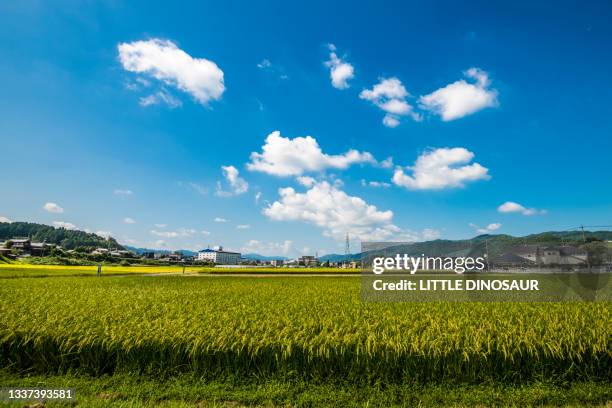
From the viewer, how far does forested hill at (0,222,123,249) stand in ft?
456

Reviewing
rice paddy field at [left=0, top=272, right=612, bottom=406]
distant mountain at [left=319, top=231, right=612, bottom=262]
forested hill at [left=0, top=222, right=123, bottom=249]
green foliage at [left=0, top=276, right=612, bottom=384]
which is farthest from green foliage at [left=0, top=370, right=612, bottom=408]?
forested hill at [left=0, top=222, right=123, bottom=249]

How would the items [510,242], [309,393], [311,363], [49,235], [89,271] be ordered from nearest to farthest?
[309,393]
[311,363]
[510,242]
[89,271]
[49,235]

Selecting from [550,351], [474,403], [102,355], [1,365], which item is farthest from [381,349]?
[1,365]

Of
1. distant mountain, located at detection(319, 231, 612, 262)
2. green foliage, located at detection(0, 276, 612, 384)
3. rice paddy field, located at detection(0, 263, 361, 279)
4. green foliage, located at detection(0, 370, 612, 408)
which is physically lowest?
rice paddy field, located at detection(0, 263, 361, 279)

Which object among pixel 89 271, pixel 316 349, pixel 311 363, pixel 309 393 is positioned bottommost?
pixel 89 271

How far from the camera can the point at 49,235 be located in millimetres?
154625

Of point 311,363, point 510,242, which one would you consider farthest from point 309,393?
point 510,242

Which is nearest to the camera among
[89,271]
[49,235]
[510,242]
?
[510,242]

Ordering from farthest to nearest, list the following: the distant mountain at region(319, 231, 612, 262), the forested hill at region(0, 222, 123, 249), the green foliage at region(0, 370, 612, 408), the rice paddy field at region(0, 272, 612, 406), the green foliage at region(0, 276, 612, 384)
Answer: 1. the forested hill at region(0, 222, 123, 249)
2. the distant mountain at region(319, 231, 612, 262)
3. the green foliage at region(0, 276, 612, 384)
4. the rice paddy field at region(0, 272, 612, 406)
5. the green foliage at region(0, 370, 612, 408)

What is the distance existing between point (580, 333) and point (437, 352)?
3389 mm

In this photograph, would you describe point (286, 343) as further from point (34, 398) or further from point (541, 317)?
point (541, 317)

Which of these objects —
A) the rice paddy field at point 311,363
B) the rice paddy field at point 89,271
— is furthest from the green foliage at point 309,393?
the rice paddy field at point 89,271

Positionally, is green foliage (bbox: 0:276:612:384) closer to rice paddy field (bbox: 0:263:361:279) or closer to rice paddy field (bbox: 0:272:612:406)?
rice paddy field (bbox: 0:272:612:406)

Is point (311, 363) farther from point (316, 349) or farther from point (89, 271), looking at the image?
point (89, 271)
